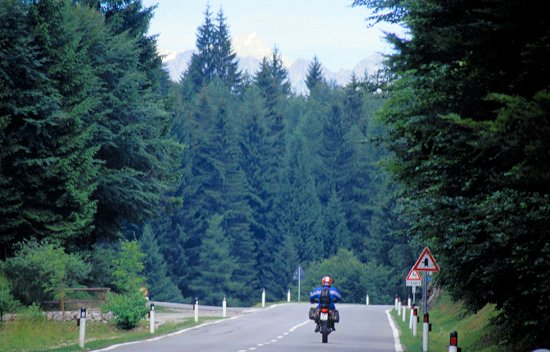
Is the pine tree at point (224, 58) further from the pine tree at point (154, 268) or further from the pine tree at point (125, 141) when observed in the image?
the pine tree at point (125, 141)

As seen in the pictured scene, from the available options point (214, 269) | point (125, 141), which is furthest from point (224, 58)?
point (125, 141)

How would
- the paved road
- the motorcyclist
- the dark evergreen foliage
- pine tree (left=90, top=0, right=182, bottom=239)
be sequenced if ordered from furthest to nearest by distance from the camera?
pine tree (left=90, top=0, right=182, bottom=239) → the motorcyclist → the paved road → the dark evergreen foliage

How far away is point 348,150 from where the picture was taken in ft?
446

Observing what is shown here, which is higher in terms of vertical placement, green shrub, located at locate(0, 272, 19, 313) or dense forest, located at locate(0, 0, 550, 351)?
dense forest, located at locate(0, 0, 550, 351)

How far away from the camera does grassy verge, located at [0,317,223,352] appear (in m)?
28.8

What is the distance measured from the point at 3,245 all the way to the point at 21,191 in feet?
6.60

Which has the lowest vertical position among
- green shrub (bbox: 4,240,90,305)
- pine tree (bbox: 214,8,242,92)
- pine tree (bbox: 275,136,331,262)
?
green shrub (bbox: 4,240,90,305)

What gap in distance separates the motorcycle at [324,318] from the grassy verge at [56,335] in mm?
4759

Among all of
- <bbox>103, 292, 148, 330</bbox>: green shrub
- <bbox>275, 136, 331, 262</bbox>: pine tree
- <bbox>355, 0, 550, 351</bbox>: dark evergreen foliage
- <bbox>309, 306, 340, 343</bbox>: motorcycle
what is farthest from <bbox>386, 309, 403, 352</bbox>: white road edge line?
<bbox>275, 136, 331, 262</bbox>: pine tree

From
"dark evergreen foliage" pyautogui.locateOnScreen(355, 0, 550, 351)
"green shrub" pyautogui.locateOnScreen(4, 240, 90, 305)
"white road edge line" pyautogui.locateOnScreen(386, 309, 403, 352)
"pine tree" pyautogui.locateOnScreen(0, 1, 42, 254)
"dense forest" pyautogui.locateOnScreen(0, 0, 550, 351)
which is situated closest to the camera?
"dark evergreen foliage" pyautogui.locateOnScreen(355, 0, 550, 351)

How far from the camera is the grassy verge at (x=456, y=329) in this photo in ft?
89.5

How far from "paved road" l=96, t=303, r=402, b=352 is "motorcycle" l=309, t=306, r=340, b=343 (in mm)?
313

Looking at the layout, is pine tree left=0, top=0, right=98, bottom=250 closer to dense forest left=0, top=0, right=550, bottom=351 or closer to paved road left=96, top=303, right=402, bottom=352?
dense forest left=0, top=0, right=550, bottom=351

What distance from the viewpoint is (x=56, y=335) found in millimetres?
32438
